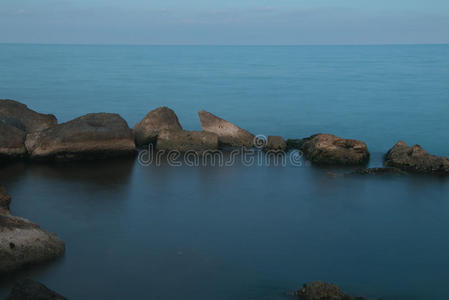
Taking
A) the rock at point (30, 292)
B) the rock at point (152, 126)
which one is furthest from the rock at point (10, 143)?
the rock at point (30, 292)

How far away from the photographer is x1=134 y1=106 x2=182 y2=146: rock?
20.8 meters

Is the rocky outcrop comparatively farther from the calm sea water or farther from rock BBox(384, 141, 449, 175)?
rock BBox(384, 141, 449, 175)

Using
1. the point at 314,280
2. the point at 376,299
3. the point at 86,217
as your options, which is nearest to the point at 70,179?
the point at 86,217

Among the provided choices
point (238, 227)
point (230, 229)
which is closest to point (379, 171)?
point (238, 227)

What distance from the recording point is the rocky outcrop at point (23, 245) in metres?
10.7

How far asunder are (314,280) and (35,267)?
17.5 ft

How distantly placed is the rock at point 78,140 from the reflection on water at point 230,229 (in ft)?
1.41

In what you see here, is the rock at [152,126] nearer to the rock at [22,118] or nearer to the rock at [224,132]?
the rock at [224,132]

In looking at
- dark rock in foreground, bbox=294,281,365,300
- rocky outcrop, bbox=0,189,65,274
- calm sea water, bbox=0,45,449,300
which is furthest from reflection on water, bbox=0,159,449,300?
dark rock in foreground, bbox=294,281,365,300

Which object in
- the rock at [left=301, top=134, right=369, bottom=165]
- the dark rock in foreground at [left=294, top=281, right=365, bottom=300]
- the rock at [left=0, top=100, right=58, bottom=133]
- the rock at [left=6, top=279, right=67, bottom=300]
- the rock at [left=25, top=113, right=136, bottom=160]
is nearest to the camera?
the rock at [left=6, top=279, right=67, bottom=300]

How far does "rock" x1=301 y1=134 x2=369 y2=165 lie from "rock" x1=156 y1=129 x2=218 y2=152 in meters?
3.57

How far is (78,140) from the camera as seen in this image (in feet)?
59.8

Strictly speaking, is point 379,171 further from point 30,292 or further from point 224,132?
point 30,292

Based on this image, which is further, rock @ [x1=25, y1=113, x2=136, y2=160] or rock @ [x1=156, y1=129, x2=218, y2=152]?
Answer: rock @ [x1=156, y1=129, x2=218, y2=152]
